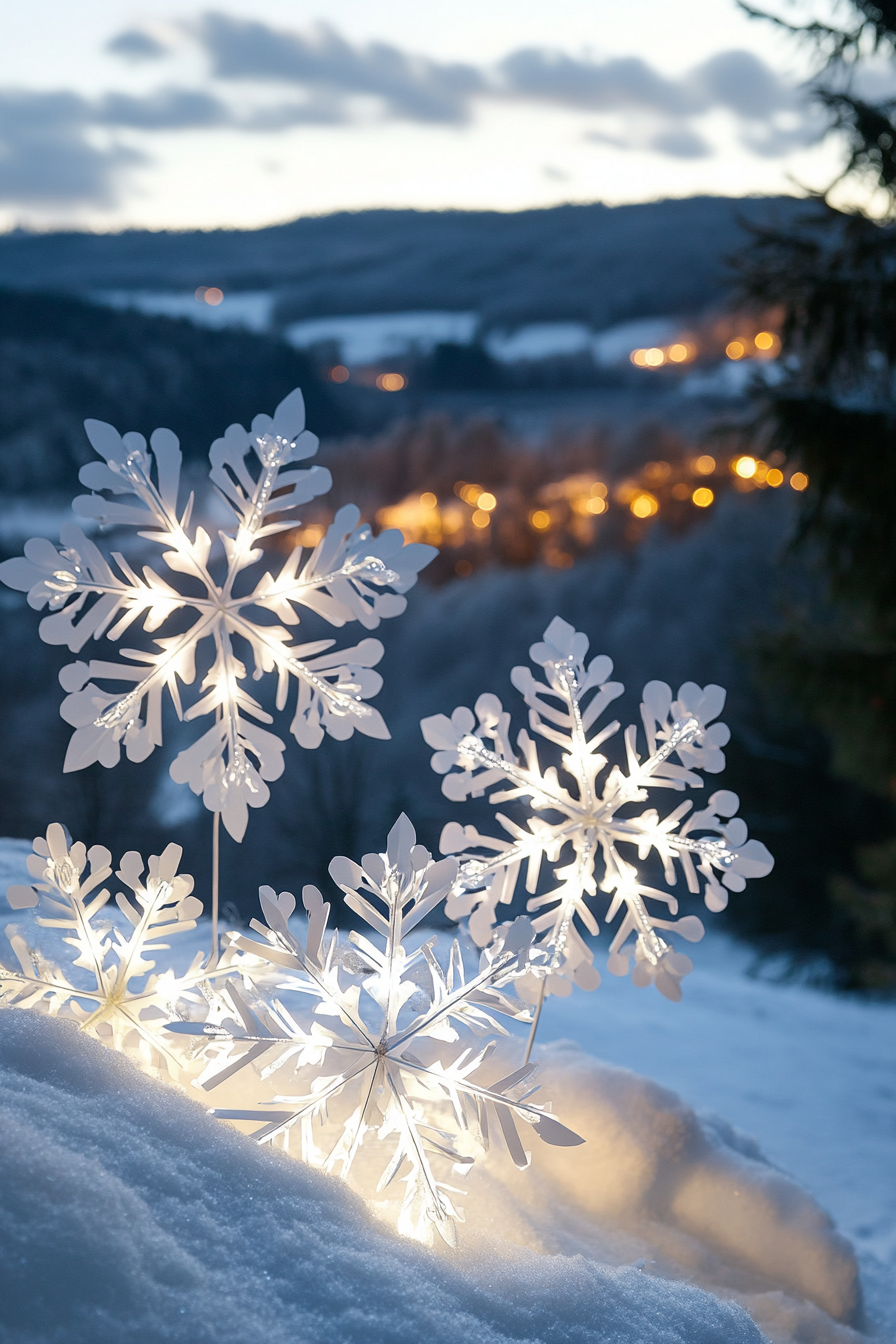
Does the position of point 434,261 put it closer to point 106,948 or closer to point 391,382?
point 391,382

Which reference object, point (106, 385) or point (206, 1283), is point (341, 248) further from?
point (206, 1283)

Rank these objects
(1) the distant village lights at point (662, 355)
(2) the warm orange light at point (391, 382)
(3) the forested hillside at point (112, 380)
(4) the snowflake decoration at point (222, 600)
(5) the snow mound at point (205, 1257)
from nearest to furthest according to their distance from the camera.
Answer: (5) the snow mound at point (205, 1257)
(4) the snowflake decoration at point (222, 600)
(3) the forested hillside at point (112, 380)
(1) the distant village lights at point (662, 355)
(2) the warm orange light at point (391, 382)

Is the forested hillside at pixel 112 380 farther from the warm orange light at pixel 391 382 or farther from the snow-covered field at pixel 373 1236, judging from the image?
the snow-covered field at pixel 373 1236

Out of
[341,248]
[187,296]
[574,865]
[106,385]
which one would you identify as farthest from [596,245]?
[574,865]

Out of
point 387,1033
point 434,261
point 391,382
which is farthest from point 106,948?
point 434,261

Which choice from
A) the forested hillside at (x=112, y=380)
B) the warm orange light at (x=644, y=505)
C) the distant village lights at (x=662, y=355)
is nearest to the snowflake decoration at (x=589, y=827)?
the warm orange light at (x=644, y=505)

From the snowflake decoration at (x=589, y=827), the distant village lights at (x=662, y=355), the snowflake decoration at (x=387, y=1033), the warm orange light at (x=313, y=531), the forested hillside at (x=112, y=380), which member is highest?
the distant village lights at (x=662, y=355)

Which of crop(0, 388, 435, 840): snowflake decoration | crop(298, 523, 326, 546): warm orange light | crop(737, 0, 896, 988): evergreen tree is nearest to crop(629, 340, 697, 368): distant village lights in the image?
→ crop(298, 523, 326, 546): warm orange light
